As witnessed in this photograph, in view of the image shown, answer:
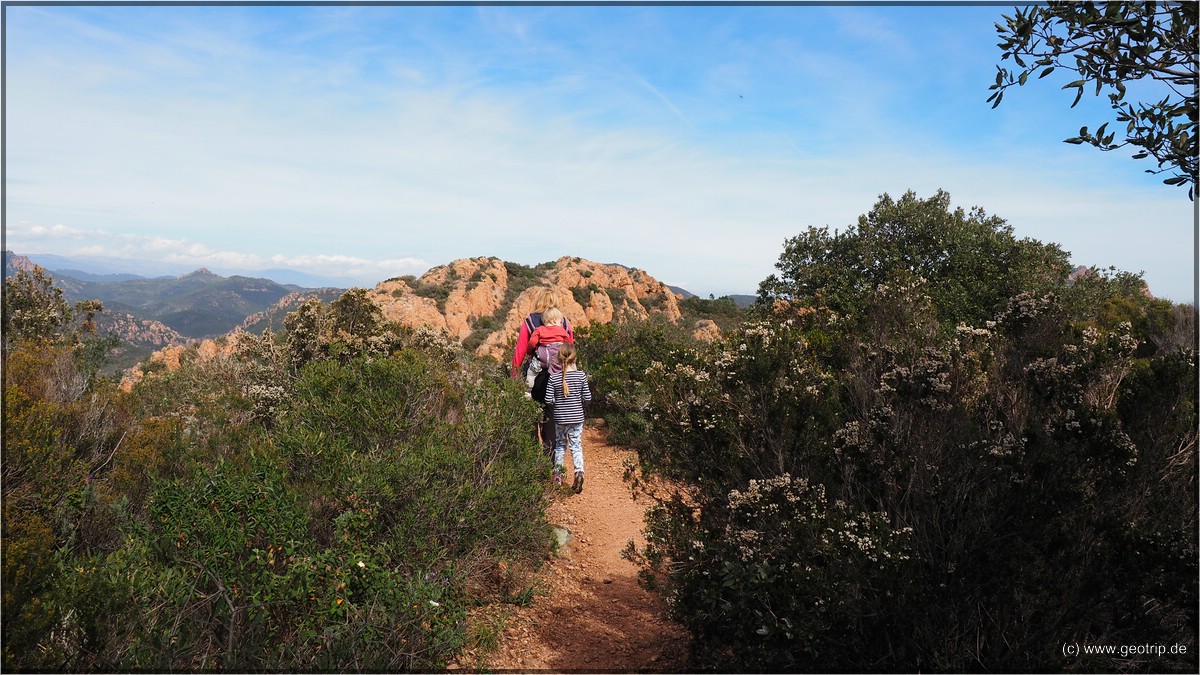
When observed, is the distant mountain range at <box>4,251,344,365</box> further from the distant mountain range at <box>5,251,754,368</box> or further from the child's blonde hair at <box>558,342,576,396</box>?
the child's blonde hair at <box>558,342,576,396</box>

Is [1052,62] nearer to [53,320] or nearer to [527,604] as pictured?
[527,604]

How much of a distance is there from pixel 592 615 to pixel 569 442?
2615mm

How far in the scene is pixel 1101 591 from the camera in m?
3.08

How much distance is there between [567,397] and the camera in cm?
741

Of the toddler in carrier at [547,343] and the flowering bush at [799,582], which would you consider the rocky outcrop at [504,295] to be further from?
the flowering bush at [799,582]

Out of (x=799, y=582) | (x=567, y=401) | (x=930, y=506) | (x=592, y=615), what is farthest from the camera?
(x=567, y=401)

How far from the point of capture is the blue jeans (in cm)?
755

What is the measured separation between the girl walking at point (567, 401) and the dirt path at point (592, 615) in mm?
607

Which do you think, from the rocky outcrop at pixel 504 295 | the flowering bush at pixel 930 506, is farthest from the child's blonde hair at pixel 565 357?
the rocky outcrop at pixel 504 295

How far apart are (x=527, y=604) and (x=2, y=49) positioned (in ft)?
18.5

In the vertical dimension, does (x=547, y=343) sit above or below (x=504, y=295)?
below

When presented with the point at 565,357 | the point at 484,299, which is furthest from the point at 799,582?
the point at 484,299

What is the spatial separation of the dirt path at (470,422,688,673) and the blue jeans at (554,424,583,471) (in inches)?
17.9

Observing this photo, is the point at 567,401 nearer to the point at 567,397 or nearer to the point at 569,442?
the point at 567,397
